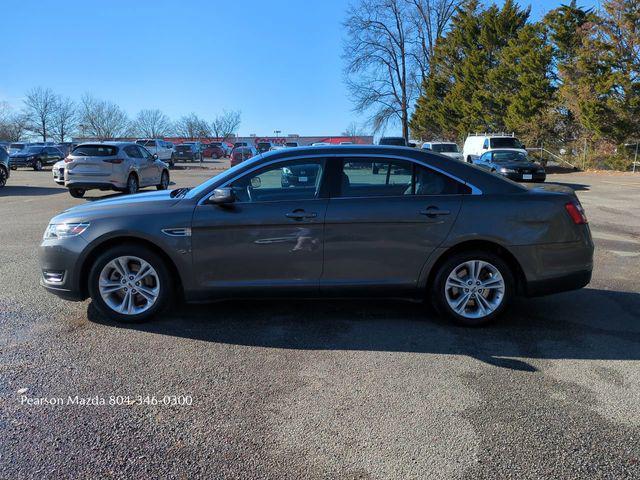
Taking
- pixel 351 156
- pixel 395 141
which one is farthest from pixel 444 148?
pixel 351 156

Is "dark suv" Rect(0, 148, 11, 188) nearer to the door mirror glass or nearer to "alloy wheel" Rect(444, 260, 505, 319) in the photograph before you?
the door mirror glass

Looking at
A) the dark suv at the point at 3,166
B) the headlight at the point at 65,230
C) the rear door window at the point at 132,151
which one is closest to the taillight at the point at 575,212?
the headlight at the point at 65,230

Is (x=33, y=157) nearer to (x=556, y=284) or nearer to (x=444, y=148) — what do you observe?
(x=444, y=148)

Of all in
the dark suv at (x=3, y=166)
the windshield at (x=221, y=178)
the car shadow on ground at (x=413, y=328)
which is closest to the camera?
the car shadow on ground at (x=413, y=328)

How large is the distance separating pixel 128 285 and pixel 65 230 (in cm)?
75

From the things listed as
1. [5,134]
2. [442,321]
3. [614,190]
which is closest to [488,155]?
[614,190]

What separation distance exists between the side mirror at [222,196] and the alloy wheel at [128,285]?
0.83 m

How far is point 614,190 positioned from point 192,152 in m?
40.5

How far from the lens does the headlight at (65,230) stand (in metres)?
4.57

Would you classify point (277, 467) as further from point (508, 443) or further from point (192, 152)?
point (192, 152)

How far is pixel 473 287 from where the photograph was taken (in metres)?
4.59

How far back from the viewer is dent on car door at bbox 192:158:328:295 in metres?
4.47

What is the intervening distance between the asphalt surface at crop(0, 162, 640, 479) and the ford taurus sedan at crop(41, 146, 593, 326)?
0.38 meters

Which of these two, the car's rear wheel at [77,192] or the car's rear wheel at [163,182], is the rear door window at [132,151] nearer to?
the car's rear wheel at [77,192]
